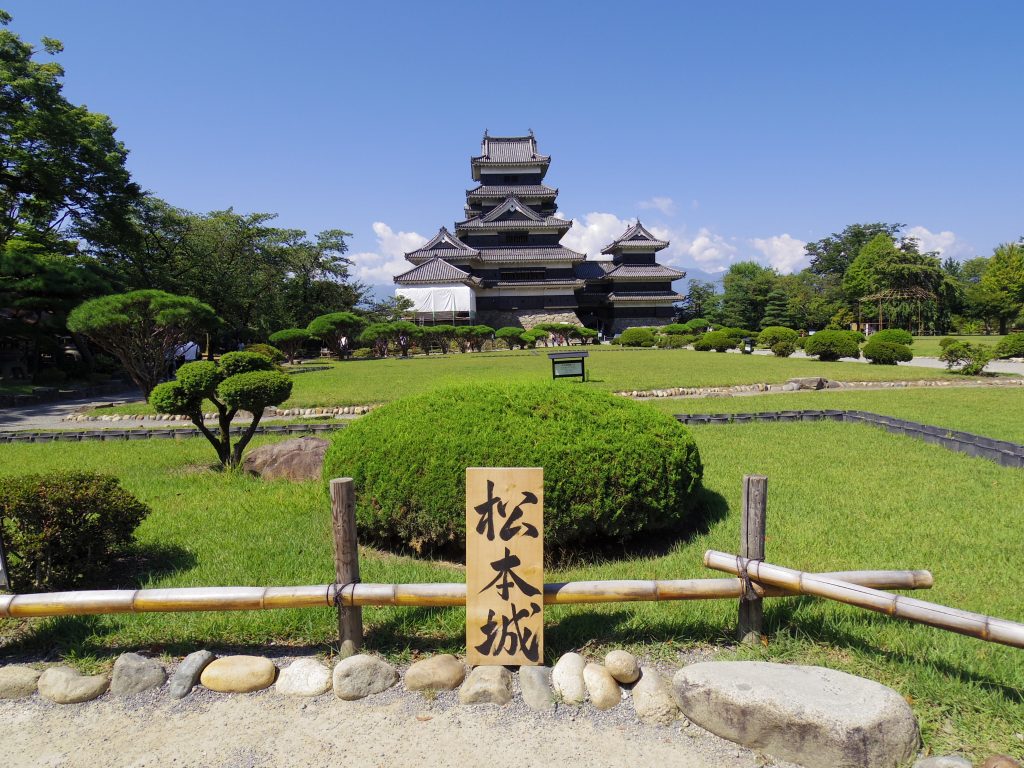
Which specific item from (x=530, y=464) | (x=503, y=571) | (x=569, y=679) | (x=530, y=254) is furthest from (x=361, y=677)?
Result: (x=530, y=254)

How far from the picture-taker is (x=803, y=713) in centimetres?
221

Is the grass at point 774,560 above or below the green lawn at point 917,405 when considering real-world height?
below

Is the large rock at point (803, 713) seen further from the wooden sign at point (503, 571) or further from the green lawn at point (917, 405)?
the green lawn at point (917, 405)

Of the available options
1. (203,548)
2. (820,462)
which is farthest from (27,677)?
(820,462)

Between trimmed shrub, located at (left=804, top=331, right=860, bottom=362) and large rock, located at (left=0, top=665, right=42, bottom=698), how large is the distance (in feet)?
80.2

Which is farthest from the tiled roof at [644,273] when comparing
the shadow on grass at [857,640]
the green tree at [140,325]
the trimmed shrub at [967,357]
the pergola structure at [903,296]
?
the shadow on grass at [857,640]

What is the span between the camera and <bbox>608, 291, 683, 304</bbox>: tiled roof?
140ft

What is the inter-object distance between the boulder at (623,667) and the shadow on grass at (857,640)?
824 millimetres

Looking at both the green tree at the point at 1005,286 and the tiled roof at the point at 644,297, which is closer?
the green tree at the point at 1005,286

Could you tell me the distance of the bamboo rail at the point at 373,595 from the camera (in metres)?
2.79

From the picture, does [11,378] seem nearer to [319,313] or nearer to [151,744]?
[319,313]

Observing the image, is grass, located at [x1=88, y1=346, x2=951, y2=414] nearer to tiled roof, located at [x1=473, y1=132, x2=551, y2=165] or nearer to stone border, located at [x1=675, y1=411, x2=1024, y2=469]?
stone border, located at [x1=675, y1=411, x2=1024, y2=469]

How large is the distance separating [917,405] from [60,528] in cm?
1295

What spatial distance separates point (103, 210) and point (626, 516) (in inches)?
903
